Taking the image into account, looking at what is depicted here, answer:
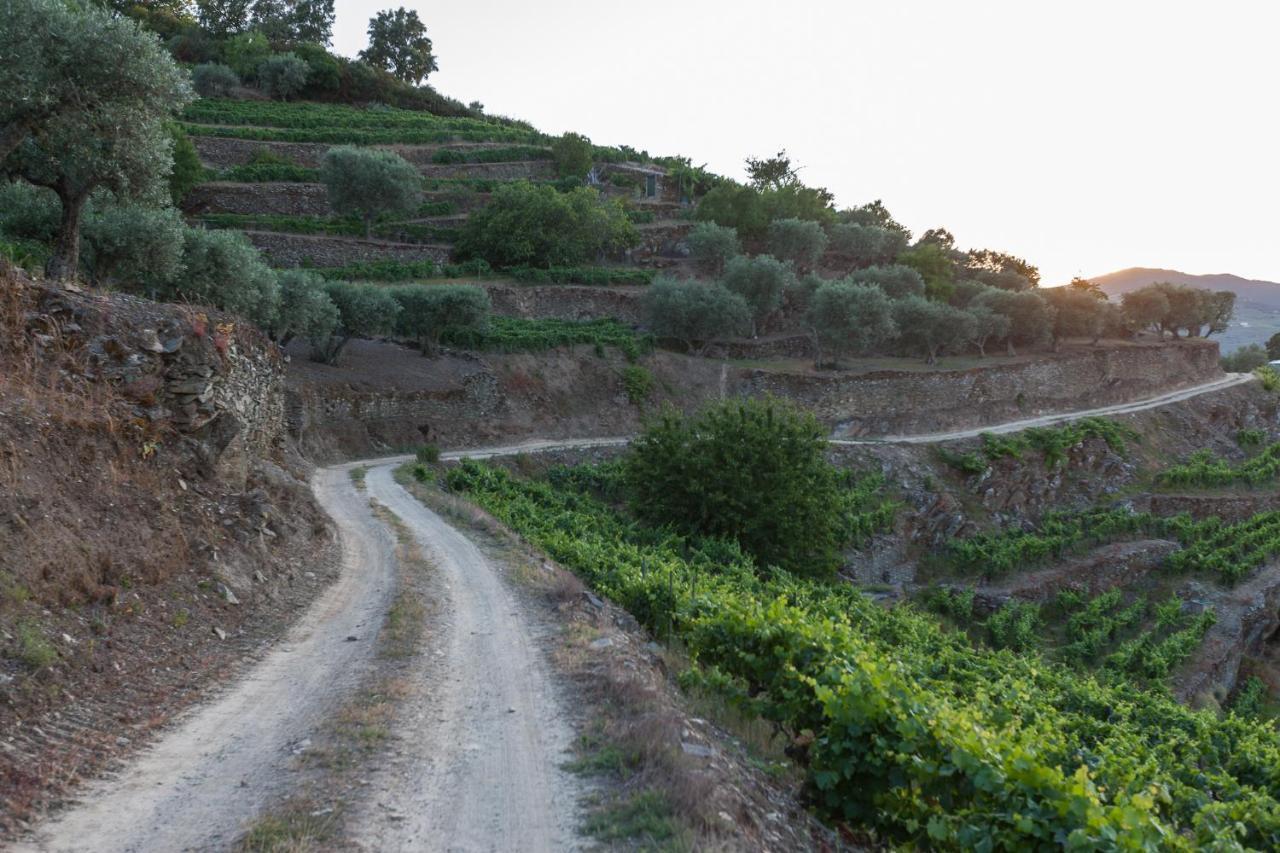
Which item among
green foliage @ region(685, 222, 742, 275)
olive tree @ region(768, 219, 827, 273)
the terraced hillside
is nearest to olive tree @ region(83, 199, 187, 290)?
the terraced hillside

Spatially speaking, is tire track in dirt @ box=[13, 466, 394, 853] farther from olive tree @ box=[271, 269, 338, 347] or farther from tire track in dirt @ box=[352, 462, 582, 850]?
olive tree @ box=[271, 269, 338, 347]

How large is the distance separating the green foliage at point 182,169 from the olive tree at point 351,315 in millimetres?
16059

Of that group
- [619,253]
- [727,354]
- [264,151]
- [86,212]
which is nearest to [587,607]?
[86,212]

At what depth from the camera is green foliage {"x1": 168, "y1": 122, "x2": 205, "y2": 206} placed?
5341cm

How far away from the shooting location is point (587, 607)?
14570 millimetres

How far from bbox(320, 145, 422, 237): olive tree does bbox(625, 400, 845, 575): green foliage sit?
3567 centimetres

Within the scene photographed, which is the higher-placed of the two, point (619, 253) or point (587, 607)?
point (619, 253)

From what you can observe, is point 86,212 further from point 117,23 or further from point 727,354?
point 727,354

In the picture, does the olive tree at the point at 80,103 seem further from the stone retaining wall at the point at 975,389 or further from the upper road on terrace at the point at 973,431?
the stone retaining wall at the point at 975,389

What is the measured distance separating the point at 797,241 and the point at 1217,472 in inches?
1322

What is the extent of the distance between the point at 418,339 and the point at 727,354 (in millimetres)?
20239

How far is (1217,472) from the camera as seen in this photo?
5297 centimetres

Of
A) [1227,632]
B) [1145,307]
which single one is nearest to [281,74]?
[1145,307]

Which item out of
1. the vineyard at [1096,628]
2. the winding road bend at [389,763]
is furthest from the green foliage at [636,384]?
the winding road bend at [389,763]
